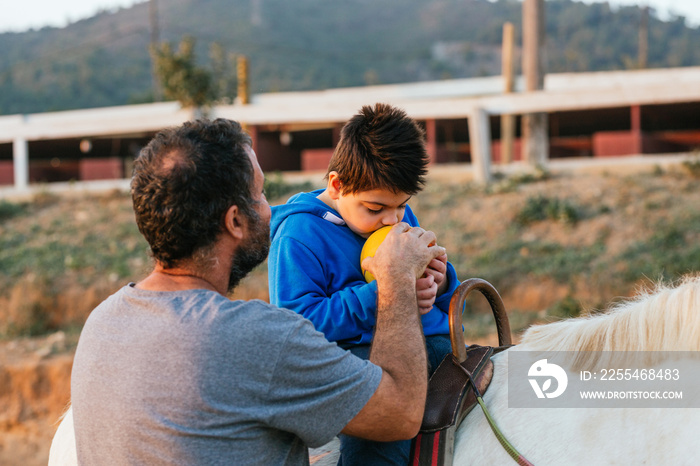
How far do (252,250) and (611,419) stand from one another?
1160mm

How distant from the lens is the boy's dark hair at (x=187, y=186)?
174 centimetres

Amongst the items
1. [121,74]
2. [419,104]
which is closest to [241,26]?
[121,74]

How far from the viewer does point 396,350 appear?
1.82 meters

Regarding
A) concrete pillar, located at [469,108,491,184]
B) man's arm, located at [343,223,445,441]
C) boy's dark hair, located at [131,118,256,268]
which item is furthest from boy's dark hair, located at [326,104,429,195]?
concrete pillar, located at [469,108,491,184]

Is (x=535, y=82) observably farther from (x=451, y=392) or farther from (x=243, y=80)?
(x=451, y=392)

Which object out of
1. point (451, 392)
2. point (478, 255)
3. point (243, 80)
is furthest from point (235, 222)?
point (243, 80)

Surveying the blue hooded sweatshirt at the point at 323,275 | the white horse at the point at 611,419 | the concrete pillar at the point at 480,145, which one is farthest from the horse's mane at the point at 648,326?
the concrete pillar at the point at 480,145

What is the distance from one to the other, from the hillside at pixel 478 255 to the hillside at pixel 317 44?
30317 mm

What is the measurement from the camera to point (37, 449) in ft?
32.1

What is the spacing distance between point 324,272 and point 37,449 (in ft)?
31.1

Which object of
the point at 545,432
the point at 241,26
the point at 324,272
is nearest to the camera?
the point at 545,432

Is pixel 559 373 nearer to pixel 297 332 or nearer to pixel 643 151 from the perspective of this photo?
pixel 297 332

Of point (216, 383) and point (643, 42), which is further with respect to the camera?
point (643, 42)

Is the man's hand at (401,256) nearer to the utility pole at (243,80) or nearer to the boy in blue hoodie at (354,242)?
the boy in blue hoodie at (354,242)
